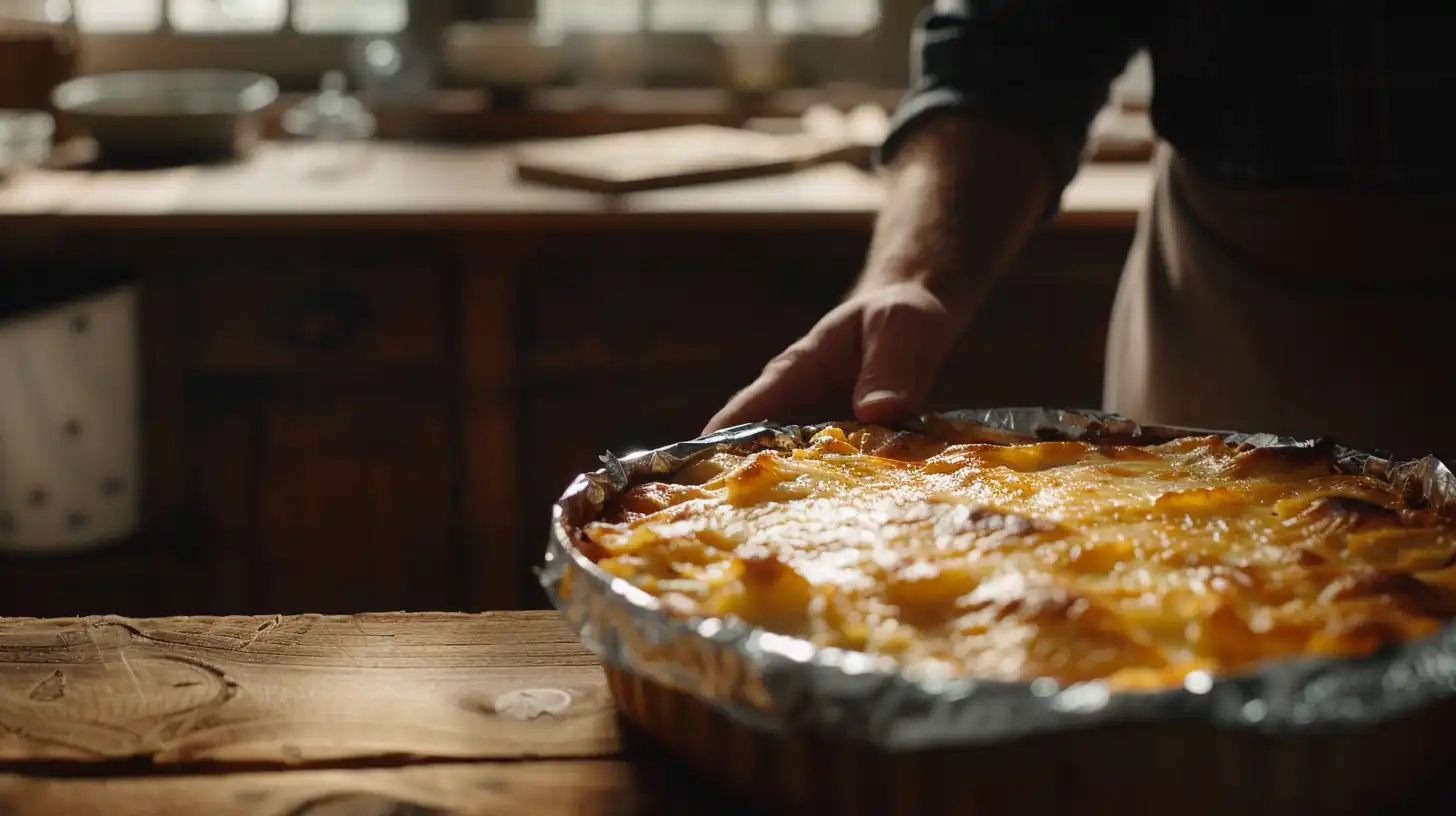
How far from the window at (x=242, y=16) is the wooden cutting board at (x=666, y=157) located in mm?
533

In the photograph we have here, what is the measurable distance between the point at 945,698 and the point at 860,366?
1.94 feet

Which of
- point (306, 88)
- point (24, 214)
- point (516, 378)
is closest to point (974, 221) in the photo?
point (516, 378)

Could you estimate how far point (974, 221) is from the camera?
1.44 metres

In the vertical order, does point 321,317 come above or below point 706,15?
A: below

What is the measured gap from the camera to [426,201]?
2334 millimetres

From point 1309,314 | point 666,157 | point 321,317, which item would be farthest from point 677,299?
point 1309,314

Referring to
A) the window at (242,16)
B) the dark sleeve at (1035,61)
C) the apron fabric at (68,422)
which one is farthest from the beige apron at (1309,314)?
the window at (242,16)

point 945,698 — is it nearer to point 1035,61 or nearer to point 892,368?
point 892,368

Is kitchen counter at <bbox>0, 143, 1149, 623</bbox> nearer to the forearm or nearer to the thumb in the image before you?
the forearm

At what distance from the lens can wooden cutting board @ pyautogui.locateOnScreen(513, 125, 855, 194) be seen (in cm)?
240

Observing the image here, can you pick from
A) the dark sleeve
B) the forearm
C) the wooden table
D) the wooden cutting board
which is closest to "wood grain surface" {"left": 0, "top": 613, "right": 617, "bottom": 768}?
the wooden table

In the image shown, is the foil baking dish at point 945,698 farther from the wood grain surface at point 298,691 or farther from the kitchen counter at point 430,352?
the kitchen counter at point 430,352

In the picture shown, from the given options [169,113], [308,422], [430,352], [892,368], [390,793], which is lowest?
[308,422]

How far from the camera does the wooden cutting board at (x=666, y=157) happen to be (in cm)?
240
